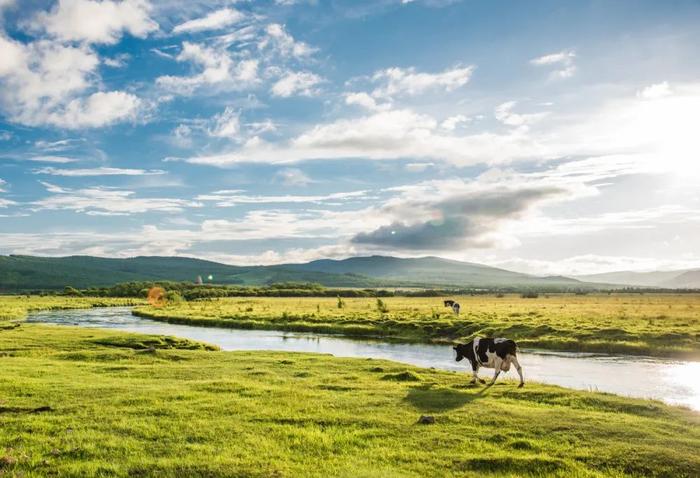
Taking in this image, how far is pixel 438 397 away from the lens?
2142 cm

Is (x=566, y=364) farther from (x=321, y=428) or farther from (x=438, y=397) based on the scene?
(x=321, y=428)

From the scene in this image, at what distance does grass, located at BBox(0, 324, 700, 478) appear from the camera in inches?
528

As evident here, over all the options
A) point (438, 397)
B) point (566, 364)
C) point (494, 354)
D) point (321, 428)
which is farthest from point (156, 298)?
point (321, 428)

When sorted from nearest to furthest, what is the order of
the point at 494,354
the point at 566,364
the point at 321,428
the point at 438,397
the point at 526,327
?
the point at 321,428 < the point at 438,397 < the point at 494,354 < the point at 566,364 < the point at 526,327

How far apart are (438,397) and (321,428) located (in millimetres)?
6597

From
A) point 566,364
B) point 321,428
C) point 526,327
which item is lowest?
point 566,364

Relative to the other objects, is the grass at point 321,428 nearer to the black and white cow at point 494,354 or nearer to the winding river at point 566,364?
the black and white cow at point 494,354

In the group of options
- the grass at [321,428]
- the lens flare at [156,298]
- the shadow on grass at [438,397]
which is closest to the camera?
the grass at [321,428]

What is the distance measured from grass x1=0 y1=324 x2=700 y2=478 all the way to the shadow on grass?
0.26 ft

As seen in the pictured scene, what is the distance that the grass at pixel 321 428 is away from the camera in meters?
13.4

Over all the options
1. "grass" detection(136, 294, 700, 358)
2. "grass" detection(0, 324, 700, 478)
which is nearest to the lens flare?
"grass" detection(136, 294, 700, 358)

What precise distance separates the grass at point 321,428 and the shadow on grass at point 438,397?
0.08 m

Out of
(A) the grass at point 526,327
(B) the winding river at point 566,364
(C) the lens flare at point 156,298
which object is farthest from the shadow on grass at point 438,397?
(C) the lens flare at point 156,298

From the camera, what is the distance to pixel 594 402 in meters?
21.0
